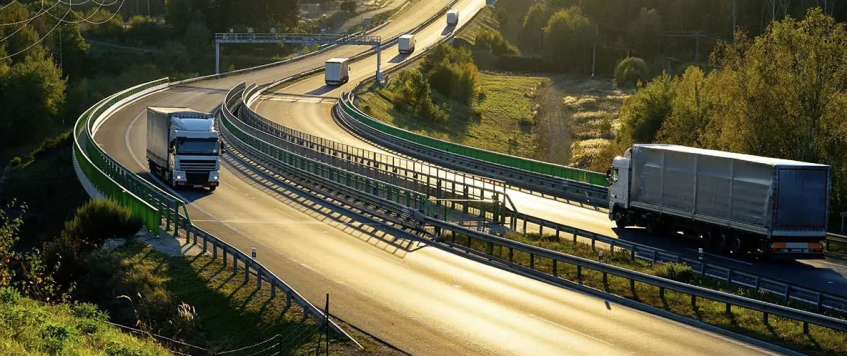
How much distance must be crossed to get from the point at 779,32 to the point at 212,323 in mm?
32395

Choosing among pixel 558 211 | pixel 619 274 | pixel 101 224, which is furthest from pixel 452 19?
pixel 619 274

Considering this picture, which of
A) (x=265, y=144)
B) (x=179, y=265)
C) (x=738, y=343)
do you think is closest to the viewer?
(x=738, y=343)

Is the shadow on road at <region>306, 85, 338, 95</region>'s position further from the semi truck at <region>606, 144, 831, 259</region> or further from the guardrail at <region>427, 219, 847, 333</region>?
the guardrail at <region>427, 219, 847, 333</region>

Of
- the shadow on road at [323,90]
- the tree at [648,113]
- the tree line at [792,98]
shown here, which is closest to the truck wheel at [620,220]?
the tree line at [792,98]

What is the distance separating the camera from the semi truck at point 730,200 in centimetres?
3394

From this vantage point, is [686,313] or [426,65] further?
[426,65]

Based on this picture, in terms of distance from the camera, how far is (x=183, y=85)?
102 metres

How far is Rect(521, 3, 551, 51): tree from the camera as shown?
167 meters

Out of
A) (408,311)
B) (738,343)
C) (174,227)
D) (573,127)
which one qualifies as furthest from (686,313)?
(573,127)

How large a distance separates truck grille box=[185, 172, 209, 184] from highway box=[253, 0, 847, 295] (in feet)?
A: 45.1

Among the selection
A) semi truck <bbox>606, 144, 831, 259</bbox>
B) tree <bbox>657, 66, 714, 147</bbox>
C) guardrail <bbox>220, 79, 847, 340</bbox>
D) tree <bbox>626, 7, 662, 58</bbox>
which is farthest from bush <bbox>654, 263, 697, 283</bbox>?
tree <bbox>626, 7, 662, 58</bbox>

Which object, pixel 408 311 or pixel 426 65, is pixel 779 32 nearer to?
pixel 408 311

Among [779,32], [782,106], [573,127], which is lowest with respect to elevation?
[573,127]

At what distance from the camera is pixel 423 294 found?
28.8 metres
